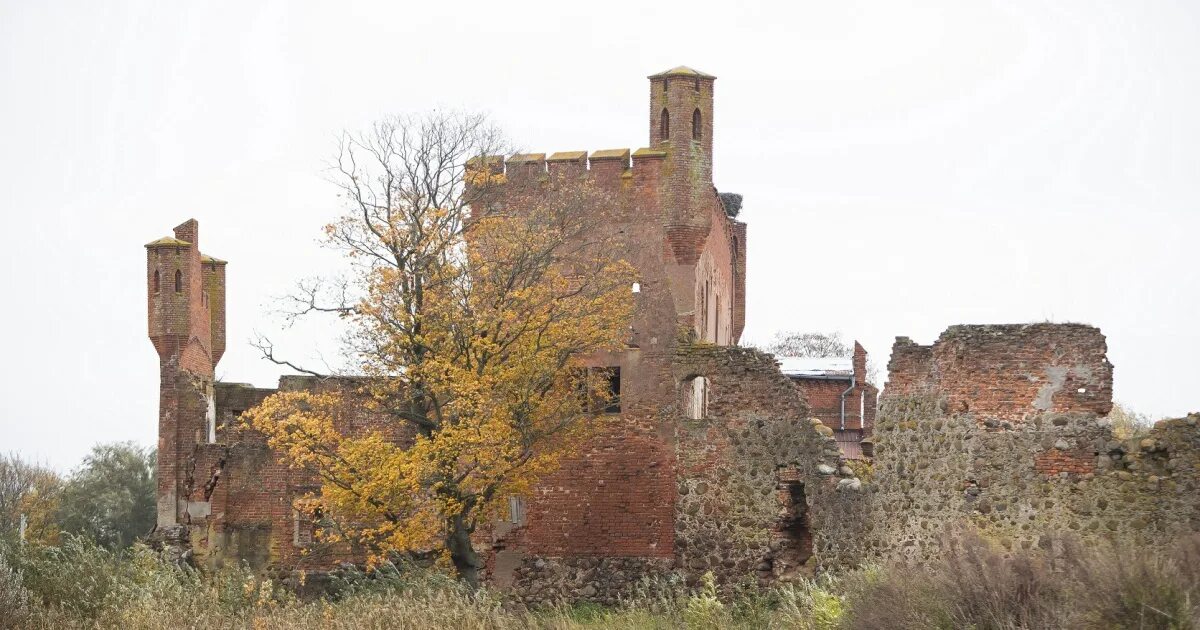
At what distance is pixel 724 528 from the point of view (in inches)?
1134

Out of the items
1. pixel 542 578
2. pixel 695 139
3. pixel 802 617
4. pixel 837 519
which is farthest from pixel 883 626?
pixel 695 139

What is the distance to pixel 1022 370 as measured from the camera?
2158 cm

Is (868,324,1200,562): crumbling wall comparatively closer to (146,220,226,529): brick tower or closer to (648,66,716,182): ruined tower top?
(648,66,716,182): ruined tower top

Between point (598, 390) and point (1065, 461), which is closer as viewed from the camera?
point (1065, 461)

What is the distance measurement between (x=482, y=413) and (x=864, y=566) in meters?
7.20

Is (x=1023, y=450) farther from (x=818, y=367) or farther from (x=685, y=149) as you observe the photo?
(x=818, y=367)

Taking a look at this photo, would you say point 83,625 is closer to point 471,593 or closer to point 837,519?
point 471,593

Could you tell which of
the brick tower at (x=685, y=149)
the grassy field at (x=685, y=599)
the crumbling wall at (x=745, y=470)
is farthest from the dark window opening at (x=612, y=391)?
the grassy field at (x=685, y=599)

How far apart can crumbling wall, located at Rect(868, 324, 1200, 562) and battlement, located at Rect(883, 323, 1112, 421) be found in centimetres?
1

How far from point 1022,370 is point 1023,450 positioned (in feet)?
3.28

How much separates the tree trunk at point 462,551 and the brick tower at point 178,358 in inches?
311

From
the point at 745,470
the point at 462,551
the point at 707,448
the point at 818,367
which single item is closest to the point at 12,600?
the point at 462,551

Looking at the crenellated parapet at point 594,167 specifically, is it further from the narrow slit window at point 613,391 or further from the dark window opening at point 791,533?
the dark window opening at point 791,533

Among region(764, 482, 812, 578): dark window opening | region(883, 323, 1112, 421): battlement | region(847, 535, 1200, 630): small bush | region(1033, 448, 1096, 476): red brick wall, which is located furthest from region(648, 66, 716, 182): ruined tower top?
region(847, 535, 1200, 630): small bush
